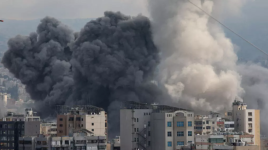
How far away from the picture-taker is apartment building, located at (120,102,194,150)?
59094 millimetres

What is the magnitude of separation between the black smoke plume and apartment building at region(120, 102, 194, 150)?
81.0ft

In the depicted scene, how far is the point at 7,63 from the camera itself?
101938mm

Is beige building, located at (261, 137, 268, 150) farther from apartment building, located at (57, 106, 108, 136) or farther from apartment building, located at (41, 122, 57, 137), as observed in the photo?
apartment building, located at (41, 122, 57, 137)

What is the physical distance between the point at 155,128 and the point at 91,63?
3496cm

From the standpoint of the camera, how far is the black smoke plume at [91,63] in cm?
9181

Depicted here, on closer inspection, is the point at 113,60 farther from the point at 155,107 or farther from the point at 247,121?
the point at 155,107

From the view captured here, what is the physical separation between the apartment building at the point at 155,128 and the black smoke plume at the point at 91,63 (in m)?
24.7

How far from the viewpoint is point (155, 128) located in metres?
60.7

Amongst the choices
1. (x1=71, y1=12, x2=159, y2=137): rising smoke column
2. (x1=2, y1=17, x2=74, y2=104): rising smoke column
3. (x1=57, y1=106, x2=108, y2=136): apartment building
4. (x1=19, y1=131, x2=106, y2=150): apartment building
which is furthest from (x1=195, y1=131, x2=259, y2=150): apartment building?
(x1=2, y1=17, x2=74, y2=104): rising smoke column

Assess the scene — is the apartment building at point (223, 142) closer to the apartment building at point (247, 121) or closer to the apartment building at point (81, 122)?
the apartment building at point (81, 122)

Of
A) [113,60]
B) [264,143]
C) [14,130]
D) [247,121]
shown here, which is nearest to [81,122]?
[14,130]

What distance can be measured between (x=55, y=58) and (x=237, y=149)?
49785mm

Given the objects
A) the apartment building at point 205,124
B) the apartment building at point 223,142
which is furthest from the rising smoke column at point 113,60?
the apartment building at point 223,142

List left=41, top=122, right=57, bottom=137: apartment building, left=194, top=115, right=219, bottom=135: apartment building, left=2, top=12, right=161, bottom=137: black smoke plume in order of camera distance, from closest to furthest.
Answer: left=194, top=115, right=219, bottom=135: apartment building → left=41, top=122, right=57, bottom=137: apartment building → left=2, top=12, right=161, bottom=137: black smoke plume
